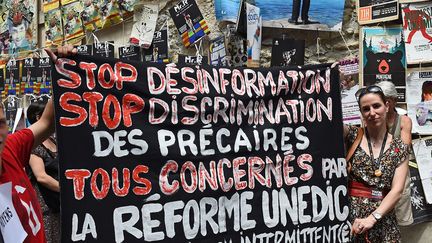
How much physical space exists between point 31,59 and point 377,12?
4.68 meters

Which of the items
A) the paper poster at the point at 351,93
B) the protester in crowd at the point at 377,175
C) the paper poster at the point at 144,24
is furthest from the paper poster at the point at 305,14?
the protester in crowd at the point at 377,175

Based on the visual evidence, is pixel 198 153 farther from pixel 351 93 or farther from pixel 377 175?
pixel 351 93

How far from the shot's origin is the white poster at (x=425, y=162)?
4125 mm

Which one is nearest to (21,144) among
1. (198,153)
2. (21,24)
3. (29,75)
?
(198,153)

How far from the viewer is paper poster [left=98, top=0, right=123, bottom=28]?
5.81 meters

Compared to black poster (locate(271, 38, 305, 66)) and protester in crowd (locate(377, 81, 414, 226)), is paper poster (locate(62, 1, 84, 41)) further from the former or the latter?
protester in crowd (locate(377, 81, 414, 226))

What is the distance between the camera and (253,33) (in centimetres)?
466

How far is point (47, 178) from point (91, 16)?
3.28 m

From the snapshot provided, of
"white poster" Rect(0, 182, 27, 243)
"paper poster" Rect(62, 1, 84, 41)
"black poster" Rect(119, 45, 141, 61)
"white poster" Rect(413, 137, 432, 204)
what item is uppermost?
"paper poster" Rect(62, 1, 84, 41)

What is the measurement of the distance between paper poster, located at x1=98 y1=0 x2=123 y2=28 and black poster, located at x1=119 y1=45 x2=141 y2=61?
0.35m

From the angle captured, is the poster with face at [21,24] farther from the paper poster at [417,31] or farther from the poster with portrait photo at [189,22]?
the paper poster at [417,31]

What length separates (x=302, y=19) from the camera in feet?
15.6

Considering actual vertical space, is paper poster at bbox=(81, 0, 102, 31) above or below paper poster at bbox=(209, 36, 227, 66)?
above

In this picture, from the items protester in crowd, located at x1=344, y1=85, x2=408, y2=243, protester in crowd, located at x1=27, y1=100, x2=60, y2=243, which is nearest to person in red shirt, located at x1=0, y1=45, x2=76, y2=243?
protester in crowd, located at x1=27, y1=100, x2=60, y2=243
